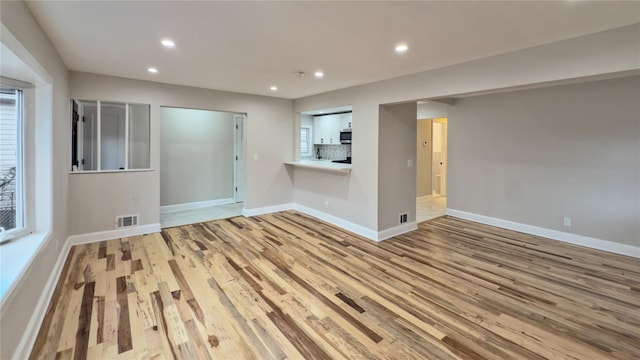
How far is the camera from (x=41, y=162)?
2.82 meters

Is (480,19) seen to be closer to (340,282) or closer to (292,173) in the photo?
(340,282)

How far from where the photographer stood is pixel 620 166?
398cm

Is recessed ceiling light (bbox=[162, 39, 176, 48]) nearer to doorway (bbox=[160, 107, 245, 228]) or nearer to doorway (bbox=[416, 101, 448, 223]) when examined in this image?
doorway (bbox=[160, 107, 245, 228])

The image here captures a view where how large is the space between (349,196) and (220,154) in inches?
138

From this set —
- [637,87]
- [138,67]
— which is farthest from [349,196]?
[637,87]

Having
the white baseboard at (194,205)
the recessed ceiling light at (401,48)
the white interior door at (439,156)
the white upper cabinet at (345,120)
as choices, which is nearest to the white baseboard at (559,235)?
the white interior door at (439,156)

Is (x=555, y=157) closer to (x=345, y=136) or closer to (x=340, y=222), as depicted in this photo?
(x=340, y=222)

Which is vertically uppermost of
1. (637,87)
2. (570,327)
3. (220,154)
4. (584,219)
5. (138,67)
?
(138,67)

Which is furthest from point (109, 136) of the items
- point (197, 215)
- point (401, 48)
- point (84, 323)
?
point (401, 48)

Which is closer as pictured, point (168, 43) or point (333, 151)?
point (168, 43)

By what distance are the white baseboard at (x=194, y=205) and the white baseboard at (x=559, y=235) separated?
17.0ft

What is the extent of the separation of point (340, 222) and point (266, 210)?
1730mm

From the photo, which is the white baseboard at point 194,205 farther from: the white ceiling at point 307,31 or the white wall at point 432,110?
the white wall at point 432,110

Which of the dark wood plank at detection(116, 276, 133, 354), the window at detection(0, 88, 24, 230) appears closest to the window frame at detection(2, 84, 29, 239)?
the window at detection(0, 88, 24, 230)
